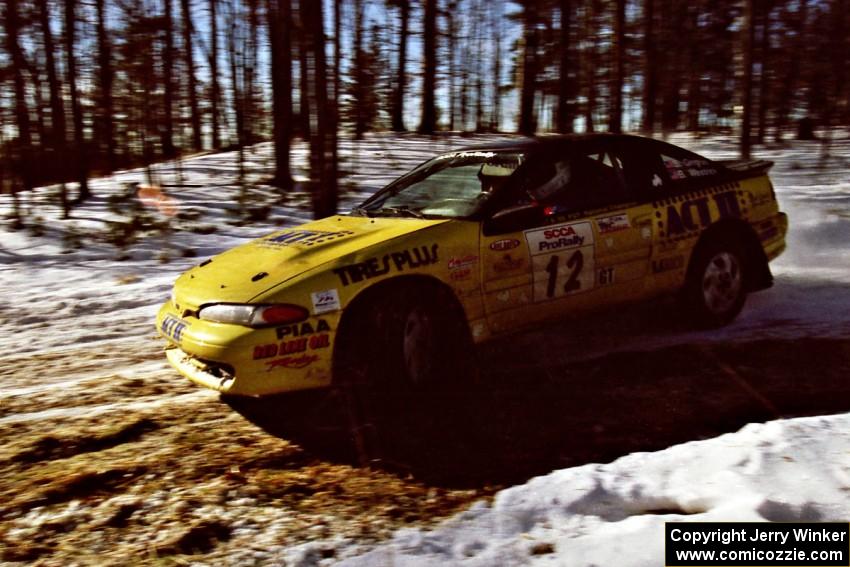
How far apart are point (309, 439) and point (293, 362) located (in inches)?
18.1

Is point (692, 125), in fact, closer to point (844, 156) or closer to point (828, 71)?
point (828, 71)

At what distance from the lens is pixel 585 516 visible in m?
3.15

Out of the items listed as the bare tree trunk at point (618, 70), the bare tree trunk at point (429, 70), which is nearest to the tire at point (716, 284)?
the bare tree trunk at point (618, 70)

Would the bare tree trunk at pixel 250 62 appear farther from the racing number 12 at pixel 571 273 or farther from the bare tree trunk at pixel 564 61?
the racing number 12 at pixel 571 273

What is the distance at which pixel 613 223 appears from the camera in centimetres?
→ 537

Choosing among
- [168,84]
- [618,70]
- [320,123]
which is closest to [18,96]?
[168,84]

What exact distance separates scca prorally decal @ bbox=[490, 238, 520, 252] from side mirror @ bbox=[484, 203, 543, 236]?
0.06m

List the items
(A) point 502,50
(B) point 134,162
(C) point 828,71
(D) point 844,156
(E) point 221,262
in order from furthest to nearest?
1. (A) point 502,50
2. (B) point 134,162
3. (C) point 828,71
4. (D) point 844,156
5. (E) point 221,262

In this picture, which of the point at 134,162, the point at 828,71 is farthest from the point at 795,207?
the point at 134,162

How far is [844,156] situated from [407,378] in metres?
17.4

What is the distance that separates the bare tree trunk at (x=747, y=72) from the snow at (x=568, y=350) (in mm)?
1097

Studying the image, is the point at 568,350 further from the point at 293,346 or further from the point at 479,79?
the point at 479,79

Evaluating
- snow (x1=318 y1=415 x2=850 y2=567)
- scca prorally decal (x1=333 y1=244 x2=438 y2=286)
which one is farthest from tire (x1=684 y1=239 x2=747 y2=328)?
scca prorally decal (x1=333 y1=244 x2=438 y2=286)

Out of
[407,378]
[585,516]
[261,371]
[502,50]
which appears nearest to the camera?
[585,516]
